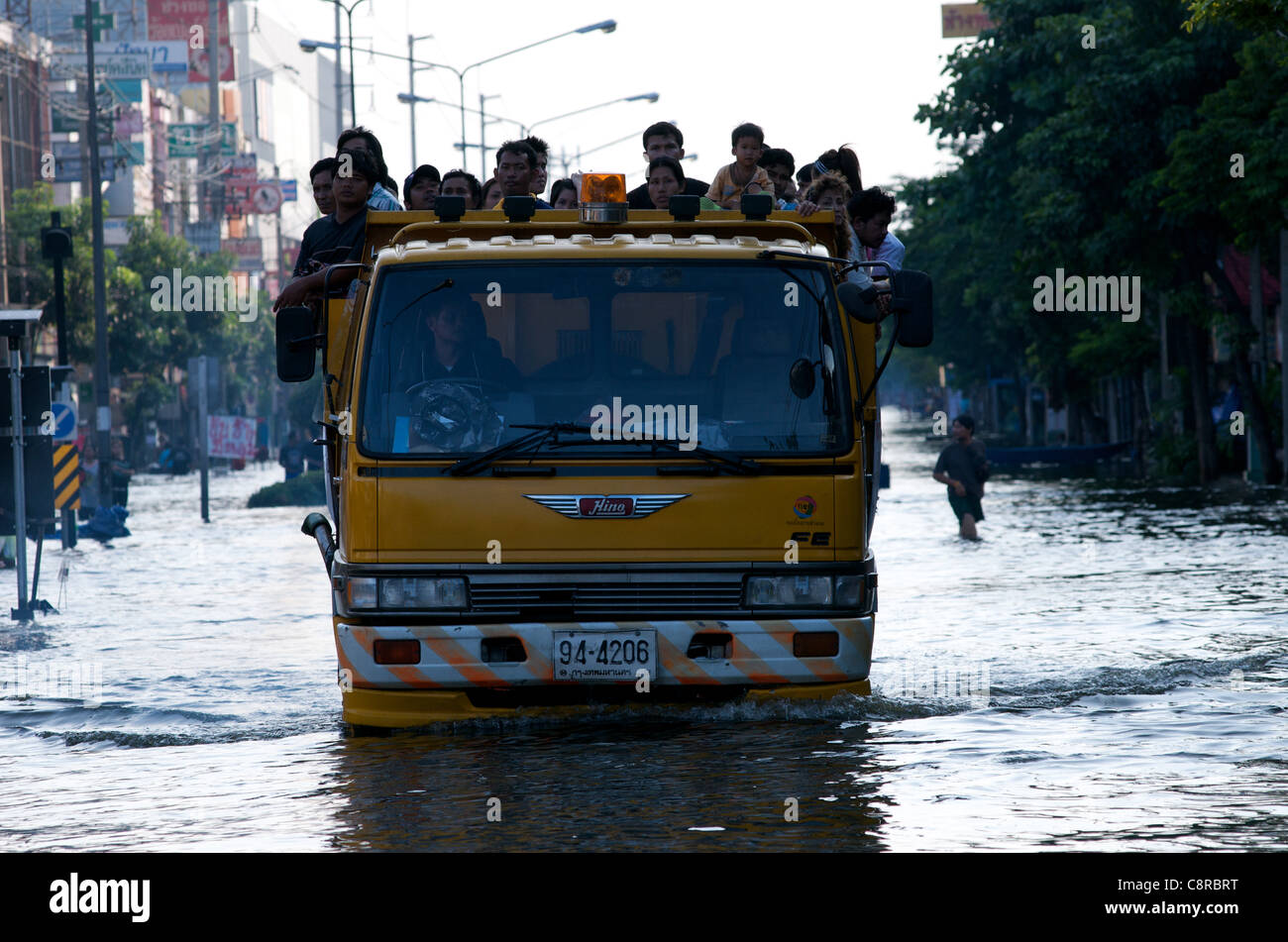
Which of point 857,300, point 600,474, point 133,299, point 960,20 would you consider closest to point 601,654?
point 600,474

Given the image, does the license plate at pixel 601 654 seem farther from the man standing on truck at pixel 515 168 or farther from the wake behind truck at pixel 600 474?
the man standing on truck at pixel 515 168

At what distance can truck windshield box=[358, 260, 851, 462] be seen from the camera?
8859 millimetres

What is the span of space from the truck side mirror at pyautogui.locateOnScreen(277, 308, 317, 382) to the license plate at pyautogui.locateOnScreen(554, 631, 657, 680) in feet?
5.48

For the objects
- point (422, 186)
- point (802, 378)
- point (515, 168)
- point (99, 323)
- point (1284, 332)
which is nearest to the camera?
point (802, 378)

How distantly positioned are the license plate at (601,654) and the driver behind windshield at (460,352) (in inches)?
44.8

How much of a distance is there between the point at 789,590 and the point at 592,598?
85 centimetres

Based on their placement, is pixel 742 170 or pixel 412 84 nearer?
pixel 742 170

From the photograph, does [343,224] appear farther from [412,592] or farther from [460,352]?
[412,592]

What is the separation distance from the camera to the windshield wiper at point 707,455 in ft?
28.7

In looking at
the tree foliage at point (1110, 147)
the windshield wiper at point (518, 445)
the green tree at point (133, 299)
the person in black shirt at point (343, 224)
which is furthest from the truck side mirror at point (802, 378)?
the green tree at point (133, 299)

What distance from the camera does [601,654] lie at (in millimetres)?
8734

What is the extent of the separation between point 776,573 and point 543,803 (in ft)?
5.23

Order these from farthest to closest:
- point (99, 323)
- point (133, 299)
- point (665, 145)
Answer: point (133, 299)
point (99, 323)
point (665, 145)
